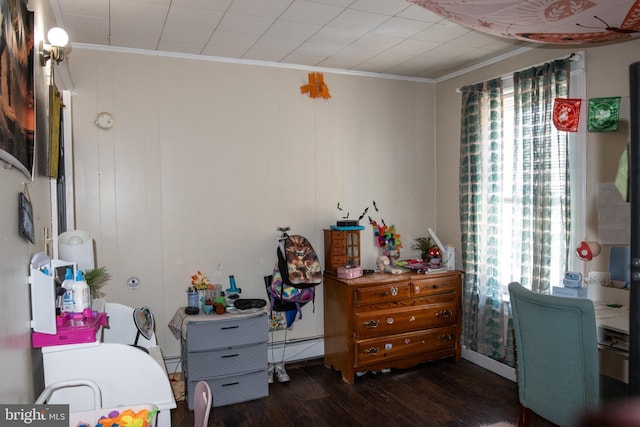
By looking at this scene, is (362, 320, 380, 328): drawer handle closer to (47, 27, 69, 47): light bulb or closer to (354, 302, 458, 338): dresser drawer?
(354, 302, 458, 338): dresser drawer

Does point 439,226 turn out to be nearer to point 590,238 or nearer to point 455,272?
Answer: point 455,272

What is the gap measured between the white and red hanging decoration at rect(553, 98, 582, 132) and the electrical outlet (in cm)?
315

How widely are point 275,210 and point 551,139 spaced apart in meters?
2.14

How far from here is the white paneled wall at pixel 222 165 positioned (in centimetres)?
336

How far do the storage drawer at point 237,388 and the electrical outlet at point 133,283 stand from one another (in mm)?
835

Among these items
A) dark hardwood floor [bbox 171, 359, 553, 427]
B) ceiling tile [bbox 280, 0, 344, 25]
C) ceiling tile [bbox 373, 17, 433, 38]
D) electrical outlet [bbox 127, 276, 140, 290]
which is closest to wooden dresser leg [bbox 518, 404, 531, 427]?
dark hardwood floor [bbox 171, 359, 553, 427]

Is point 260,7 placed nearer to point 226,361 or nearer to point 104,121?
point 104,121

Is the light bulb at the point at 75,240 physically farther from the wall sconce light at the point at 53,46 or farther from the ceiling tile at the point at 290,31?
the ceiling tile at the point at 290,31

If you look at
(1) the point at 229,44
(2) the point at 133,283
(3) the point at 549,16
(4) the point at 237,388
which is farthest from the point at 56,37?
(4) the point at 237,388

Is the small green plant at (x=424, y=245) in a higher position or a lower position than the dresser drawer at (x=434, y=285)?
higher

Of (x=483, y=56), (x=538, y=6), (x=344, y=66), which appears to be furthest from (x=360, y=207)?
A: (x=538, y=6)

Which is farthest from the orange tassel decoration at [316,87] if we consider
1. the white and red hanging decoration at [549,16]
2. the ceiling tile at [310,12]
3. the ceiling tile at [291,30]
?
the white and red hanging decoration at [549,16]

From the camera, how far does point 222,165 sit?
368 centimetres

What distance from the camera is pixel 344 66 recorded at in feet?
13.0
